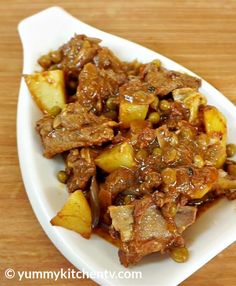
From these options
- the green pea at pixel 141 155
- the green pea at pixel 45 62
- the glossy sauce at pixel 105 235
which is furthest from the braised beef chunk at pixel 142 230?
the green pea at pixel 45 62

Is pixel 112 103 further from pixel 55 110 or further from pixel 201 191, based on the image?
pixel 201 191

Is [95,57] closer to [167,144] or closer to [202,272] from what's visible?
[167,144]

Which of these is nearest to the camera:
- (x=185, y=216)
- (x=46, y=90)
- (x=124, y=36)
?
(x=185, y=216)

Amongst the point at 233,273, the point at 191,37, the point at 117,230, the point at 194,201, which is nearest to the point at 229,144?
the point at 194,201

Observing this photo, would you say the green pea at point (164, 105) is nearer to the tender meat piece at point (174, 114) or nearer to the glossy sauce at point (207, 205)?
the tender meat piece at point (174, 114)

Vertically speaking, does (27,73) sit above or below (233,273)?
above

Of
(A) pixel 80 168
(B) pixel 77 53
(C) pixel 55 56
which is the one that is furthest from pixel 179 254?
(C) pixel 55 56
